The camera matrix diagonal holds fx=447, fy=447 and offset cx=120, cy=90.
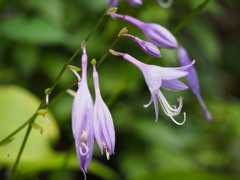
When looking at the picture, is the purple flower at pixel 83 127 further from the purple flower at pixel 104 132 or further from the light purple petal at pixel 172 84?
the light purple petal at pixel 172 84

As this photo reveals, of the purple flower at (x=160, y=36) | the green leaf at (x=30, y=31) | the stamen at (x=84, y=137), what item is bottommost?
the green leaf at (x=30, y=31)

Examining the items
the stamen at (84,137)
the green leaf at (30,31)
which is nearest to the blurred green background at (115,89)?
the green leaf at (30,31)

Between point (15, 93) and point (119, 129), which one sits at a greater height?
point (15, 93)

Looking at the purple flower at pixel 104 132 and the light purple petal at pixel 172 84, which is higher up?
the light purple petal at pixel 172 84

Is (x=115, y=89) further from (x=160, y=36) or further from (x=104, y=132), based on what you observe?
(x=104, y=132)

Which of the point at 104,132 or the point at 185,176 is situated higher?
the point at 104,132

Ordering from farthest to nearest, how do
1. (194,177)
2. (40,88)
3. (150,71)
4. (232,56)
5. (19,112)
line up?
1. (232,56)
2. (40,88)
3. (19,112)
4. (194,177)
5. (150,71)

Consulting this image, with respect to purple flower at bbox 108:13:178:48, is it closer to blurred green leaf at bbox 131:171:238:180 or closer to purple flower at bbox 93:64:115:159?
purple flower at bbox 93:64:115:159

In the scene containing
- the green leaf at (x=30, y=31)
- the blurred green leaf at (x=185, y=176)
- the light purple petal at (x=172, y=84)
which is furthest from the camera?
the green leaf at (x=30, y=31)

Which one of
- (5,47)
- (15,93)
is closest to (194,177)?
(15,93)

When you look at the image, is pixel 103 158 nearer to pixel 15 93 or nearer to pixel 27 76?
pixel 27 76

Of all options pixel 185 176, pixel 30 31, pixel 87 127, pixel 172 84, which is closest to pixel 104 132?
pixel 87 127
